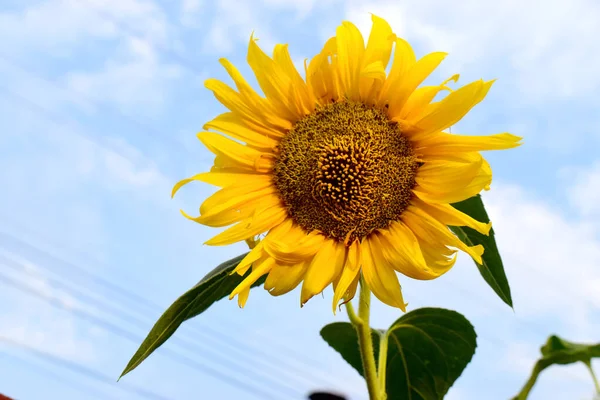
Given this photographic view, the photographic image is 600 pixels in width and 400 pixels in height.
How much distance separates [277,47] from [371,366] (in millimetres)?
725

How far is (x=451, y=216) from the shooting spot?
144cm

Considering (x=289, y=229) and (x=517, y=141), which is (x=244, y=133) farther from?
(x=517, y=141)

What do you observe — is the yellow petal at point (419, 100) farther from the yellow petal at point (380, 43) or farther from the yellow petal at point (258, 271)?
the yellow petal at point (258, 271)

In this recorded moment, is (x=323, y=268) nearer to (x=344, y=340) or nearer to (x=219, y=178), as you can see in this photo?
(x=219, y=178)

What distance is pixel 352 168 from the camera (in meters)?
1.54

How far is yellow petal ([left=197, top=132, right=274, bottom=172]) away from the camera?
1567 mm

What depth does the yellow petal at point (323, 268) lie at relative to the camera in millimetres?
1432

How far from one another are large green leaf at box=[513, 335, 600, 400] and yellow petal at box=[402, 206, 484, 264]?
1.59 ft

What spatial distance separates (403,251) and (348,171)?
215 mm

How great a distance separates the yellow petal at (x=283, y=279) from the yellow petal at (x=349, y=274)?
8cm

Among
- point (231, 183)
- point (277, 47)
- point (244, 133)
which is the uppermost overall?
point (277, 47)

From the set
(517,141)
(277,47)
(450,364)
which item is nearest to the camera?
(517,141)

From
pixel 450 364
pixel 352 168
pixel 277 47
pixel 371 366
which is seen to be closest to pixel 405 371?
pixel 450 364

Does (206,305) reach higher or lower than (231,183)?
lower
